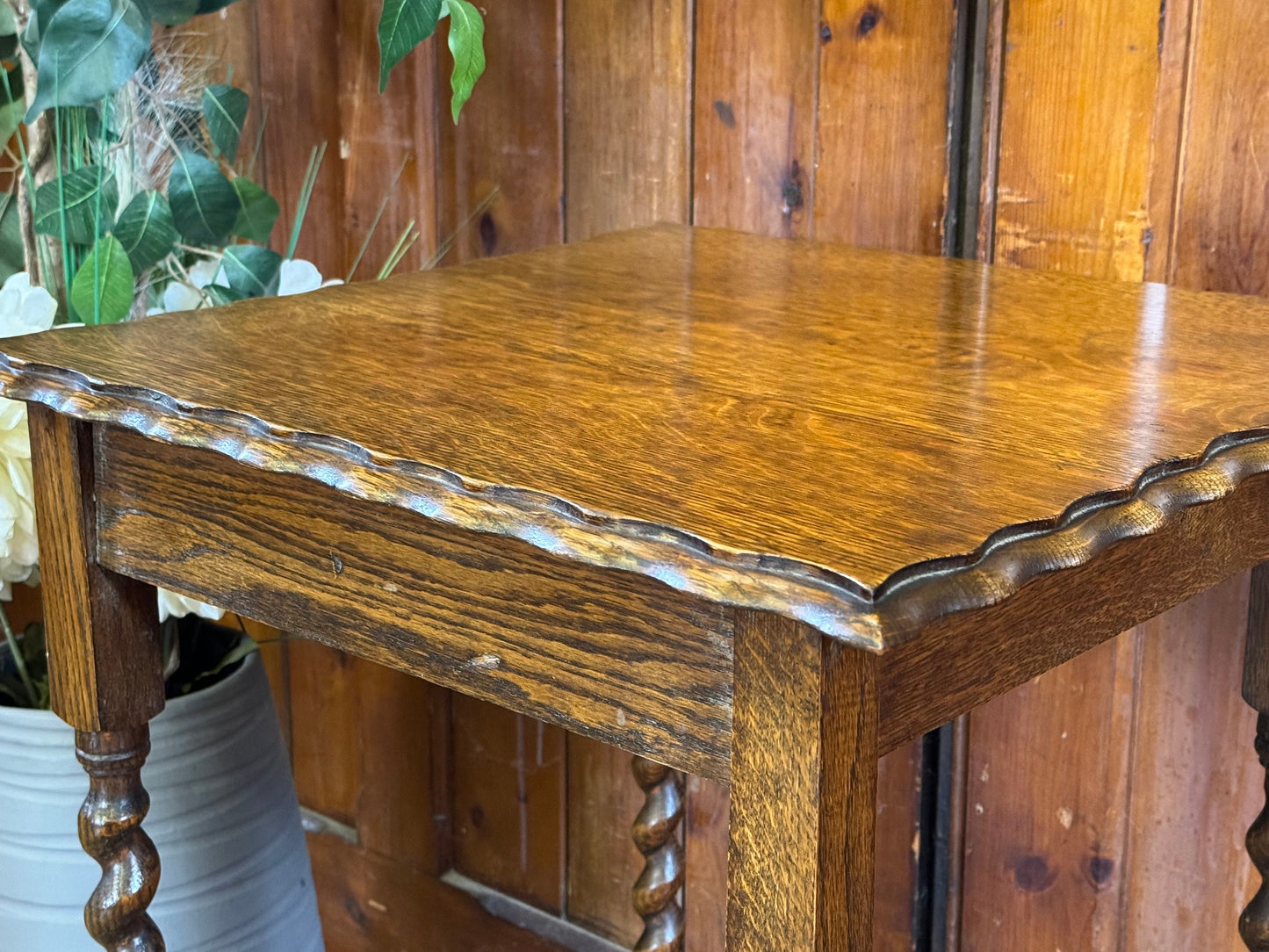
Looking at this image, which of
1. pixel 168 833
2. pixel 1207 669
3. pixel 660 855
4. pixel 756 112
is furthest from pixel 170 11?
pixel 1207 669

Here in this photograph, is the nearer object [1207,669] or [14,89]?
[1207,669]

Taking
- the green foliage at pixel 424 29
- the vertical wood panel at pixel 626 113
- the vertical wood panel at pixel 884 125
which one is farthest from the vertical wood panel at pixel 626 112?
the green foliage at pixel 424 29

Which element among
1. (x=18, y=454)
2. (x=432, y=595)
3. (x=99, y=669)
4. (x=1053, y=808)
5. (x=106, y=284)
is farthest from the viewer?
(x=1053, y=808)

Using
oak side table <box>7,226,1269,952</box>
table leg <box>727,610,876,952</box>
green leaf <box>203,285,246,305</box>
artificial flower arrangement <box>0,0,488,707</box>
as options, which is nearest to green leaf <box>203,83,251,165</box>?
artificial flower arrangement <box>0,0,488,707</box>

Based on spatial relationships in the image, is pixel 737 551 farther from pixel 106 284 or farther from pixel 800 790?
pixel 106 284

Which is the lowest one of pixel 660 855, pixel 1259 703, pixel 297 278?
pixel 660 855

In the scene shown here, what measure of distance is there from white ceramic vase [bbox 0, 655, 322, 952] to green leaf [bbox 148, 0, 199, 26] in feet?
1.62

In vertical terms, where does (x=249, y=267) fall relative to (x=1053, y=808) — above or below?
above

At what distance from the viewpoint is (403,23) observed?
101 cm

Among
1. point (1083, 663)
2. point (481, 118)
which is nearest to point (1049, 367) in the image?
point (1083, 663)

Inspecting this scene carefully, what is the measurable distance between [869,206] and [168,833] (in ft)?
2.28

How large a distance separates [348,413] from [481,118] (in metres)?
0.80

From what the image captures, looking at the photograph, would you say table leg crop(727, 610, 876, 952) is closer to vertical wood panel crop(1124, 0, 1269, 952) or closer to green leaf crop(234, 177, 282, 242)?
vertical wood panel crop(1124, 0, 1269, 952)

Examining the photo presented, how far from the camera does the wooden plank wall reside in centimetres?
102
